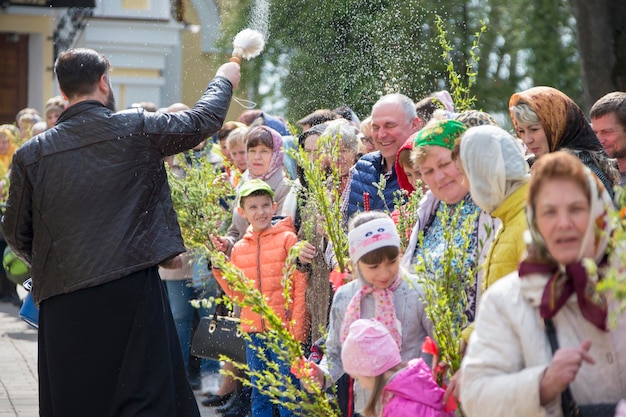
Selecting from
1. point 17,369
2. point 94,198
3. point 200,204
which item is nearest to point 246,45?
point 94,198

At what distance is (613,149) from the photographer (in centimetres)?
602

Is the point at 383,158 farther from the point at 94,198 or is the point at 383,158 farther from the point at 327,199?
the point at 94,198

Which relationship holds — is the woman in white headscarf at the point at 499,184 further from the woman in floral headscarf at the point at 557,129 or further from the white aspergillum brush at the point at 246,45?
the white aspergillum brush at the point at 246,45

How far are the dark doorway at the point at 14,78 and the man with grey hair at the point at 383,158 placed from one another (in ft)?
63.9

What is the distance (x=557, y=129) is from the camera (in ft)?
17.1

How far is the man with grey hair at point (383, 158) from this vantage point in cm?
668

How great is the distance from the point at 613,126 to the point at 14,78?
20.8 metres

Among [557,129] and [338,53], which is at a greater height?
[338,53]

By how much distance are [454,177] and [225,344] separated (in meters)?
3.36

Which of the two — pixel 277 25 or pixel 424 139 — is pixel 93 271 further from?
pixel 277 25

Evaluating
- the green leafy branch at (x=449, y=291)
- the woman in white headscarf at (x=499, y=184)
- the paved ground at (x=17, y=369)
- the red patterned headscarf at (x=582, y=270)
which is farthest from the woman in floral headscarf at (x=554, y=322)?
the paved ground at (x=17, y=369)

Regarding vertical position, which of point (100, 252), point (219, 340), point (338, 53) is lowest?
point (219, 340)

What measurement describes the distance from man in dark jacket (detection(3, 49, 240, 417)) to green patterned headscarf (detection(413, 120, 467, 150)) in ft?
4.41

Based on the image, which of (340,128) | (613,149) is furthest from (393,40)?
(613,149)
